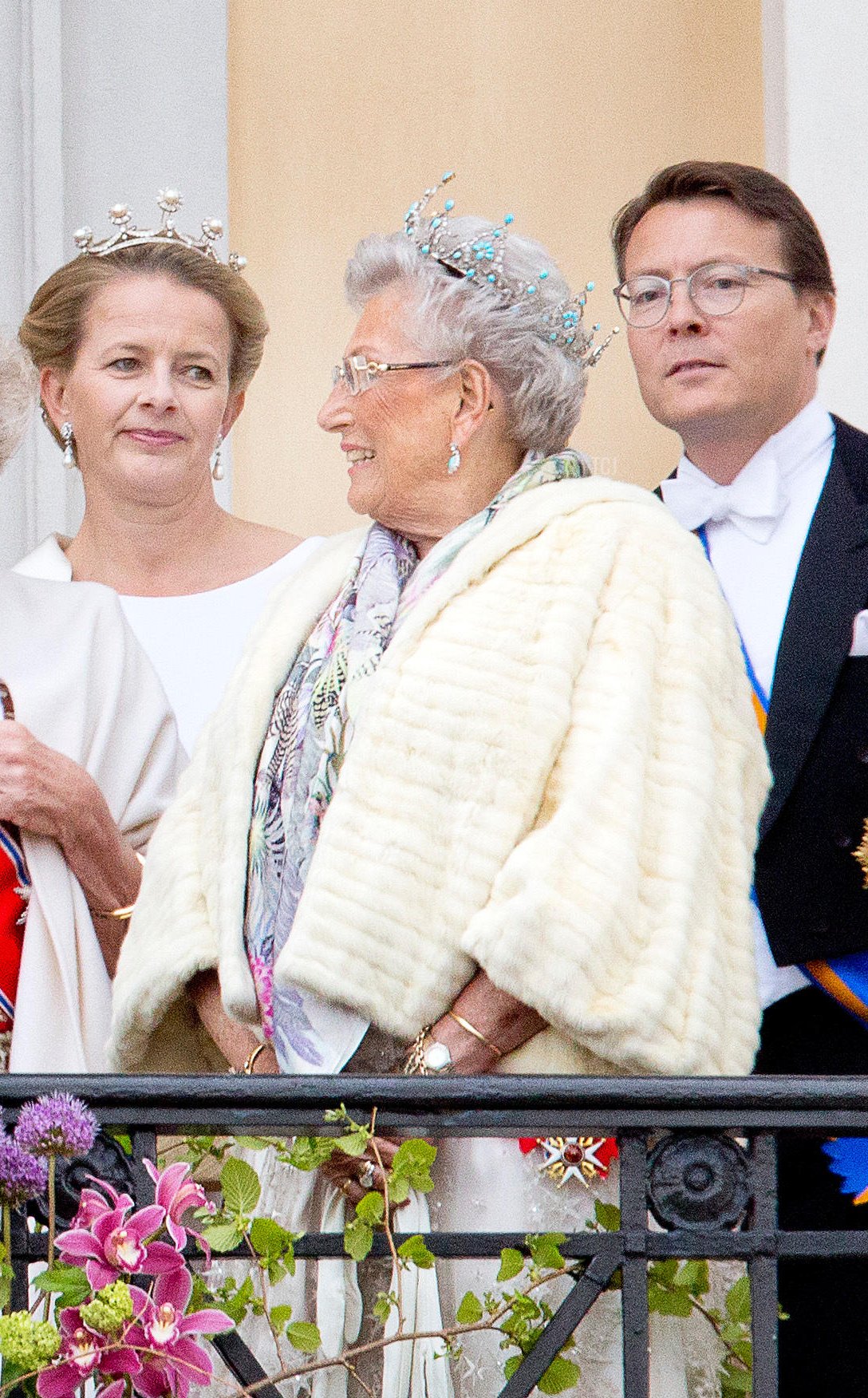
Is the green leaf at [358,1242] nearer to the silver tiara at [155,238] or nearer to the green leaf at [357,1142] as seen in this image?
the green leaf at [357,1142]

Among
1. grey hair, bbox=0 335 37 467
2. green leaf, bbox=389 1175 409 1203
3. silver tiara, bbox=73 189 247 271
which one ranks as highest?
silver tiara, bbox=73 189 247 271

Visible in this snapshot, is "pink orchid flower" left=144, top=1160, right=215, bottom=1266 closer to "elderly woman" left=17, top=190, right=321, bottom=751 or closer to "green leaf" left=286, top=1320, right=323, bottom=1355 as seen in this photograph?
"green leaf" left=286, top=1320, right=323, bottom=1355

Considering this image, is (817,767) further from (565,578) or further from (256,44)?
(256,44)

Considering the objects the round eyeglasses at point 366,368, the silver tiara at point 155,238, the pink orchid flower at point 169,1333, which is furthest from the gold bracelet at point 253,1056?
the silver tiara at point 155,238

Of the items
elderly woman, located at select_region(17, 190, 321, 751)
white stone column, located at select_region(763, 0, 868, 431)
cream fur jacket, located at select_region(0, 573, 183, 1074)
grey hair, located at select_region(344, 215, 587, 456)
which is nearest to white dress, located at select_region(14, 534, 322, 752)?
elderly woman, located at select_region(17, 190, 321, 751)

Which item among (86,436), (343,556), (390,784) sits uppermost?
(86,436)

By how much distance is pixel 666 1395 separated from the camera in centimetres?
255

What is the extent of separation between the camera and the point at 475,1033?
2551mm

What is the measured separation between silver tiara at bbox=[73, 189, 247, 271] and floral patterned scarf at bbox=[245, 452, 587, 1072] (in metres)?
1.17

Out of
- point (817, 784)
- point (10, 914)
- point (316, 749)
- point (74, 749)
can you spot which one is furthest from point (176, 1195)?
point (817, 784)

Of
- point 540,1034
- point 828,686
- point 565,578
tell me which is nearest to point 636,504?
point 565,578

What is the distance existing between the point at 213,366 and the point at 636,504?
1.27 meters

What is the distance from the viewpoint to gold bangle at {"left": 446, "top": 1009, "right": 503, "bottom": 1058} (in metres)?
2.55

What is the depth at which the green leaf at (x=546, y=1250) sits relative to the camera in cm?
208
